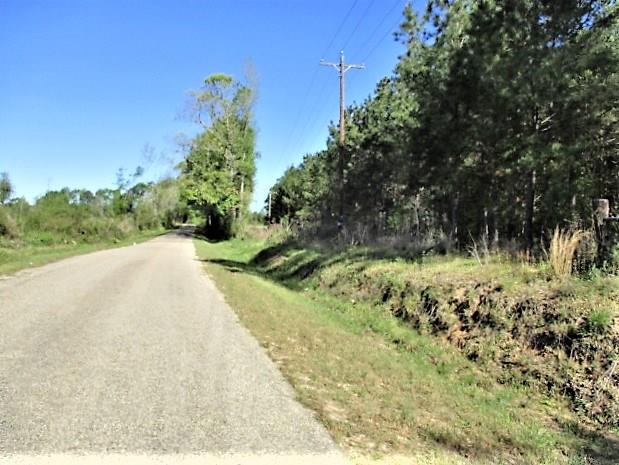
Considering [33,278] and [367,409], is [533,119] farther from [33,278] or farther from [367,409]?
[33,278]

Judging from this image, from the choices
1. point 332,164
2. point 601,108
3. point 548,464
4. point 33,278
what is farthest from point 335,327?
point 332,164

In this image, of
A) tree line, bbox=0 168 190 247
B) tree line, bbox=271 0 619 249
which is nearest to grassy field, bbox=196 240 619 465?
tree line, bbox=271 0 619 249

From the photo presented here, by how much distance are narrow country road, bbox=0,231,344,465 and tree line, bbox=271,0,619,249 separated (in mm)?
7474

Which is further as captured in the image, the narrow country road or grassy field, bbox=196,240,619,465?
grassy field, bbox=196,240,619,465

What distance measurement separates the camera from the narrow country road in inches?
163

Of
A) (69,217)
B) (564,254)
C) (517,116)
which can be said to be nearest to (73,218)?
(69,217)

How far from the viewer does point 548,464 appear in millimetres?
4715

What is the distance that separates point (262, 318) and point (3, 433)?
20.6 ft

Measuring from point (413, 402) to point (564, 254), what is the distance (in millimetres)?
4425

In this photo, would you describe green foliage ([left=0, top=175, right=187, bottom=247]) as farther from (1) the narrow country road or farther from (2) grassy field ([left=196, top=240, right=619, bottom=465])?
(2) grassy field ([left=196, top=240, right=619, bottom=465])

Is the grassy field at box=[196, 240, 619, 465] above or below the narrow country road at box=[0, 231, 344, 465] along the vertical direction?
below

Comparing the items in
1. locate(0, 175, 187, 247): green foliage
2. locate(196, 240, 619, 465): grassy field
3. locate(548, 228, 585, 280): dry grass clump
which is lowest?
locate(196, 240, 619, 465): grassy field

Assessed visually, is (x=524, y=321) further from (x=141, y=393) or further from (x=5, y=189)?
(x=5, y=189)

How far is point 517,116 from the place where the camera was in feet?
40.1
